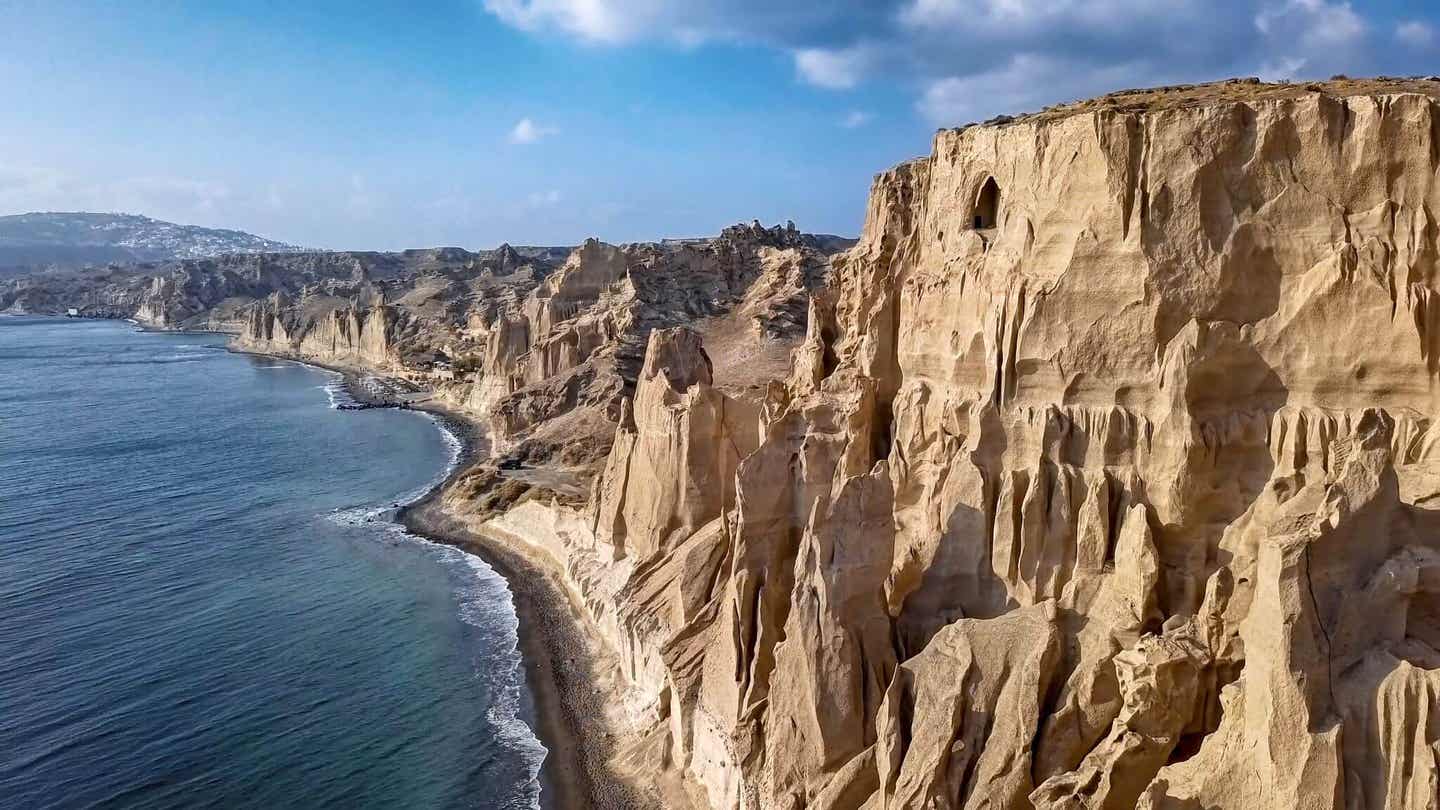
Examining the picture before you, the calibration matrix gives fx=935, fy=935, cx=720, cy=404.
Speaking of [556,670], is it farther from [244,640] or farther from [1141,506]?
[1141,506]

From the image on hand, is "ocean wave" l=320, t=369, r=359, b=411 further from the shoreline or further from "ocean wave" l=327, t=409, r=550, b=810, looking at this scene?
the shoreline

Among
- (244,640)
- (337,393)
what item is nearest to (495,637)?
(244,640)

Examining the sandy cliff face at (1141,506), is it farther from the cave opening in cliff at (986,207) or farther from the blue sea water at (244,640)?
the blue sea water at (244,640)

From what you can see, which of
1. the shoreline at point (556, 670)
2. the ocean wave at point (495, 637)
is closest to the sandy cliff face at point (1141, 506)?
the shoreline at point (556, 670)

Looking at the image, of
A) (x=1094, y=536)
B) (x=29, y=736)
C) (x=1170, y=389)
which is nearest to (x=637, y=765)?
(x=1094, y=536)

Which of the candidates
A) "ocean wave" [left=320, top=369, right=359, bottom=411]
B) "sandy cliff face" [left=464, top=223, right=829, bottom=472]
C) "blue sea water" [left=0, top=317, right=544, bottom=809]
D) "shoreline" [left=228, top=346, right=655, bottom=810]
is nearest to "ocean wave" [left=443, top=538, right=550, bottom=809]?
"blue sea water" [left=0, top=317, right=544, bottom=809]
